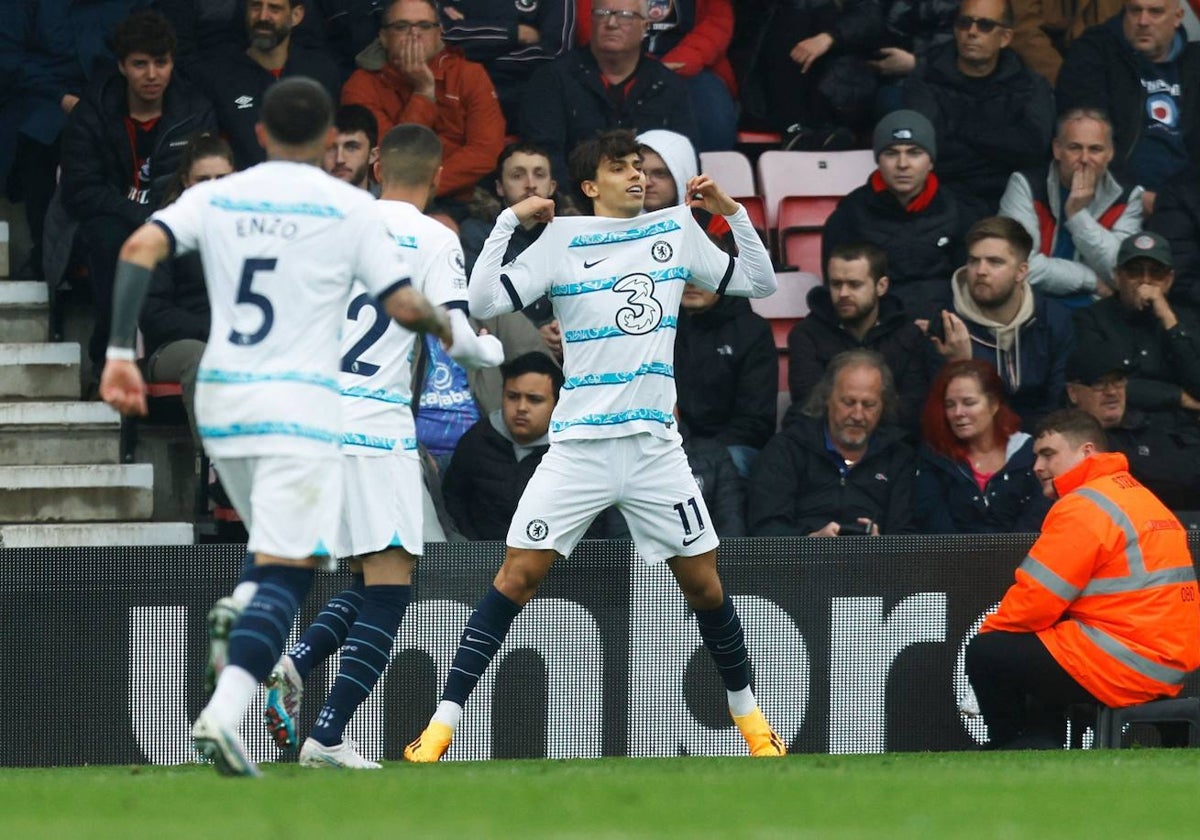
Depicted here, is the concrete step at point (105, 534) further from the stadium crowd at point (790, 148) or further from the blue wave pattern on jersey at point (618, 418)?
the blue wave pattern on jersey at point (618, 418)

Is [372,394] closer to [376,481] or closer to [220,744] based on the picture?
[376,481]

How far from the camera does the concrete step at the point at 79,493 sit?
1076cm

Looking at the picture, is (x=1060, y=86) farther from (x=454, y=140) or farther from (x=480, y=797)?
(x=480, y=797)

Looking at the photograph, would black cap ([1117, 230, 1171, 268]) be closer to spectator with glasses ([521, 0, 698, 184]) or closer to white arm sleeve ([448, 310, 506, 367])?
spectator with glasses ([521, 0, 698, 184])

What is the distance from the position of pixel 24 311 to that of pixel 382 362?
14.9 feet

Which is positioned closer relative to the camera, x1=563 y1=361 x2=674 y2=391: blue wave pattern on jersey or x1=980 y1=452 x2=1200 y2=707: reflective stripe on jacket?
x1=563 y1=361 x2=674 y2=391: blue wave pattern on jersey

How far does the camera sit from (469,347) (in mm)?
6934

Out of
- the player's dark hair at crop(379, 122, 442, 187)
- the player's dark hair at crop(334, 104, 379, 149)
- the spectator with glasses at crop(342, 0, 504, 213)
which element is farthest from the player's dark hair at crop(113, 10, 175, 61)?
the player's dark hair at crop(379, 122, 442, 187)

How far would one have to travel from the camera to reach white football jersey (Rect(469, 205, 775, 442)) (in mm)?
8305

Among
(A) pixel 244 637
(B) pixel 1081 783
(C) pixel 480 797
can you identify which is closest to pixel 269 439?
(A) pixel 244 637

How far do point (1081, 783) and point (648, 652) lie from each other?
306 cm

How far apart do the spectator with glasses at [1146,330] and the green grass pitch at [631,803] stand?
3994 mm

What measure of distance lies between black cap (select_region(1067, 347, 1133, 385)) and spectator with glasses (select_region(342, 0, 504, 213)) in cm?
330

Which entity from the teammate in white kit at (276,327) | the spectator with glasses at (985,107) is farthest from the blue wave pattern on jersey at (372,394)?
the spectator with glasses at (985,107)
